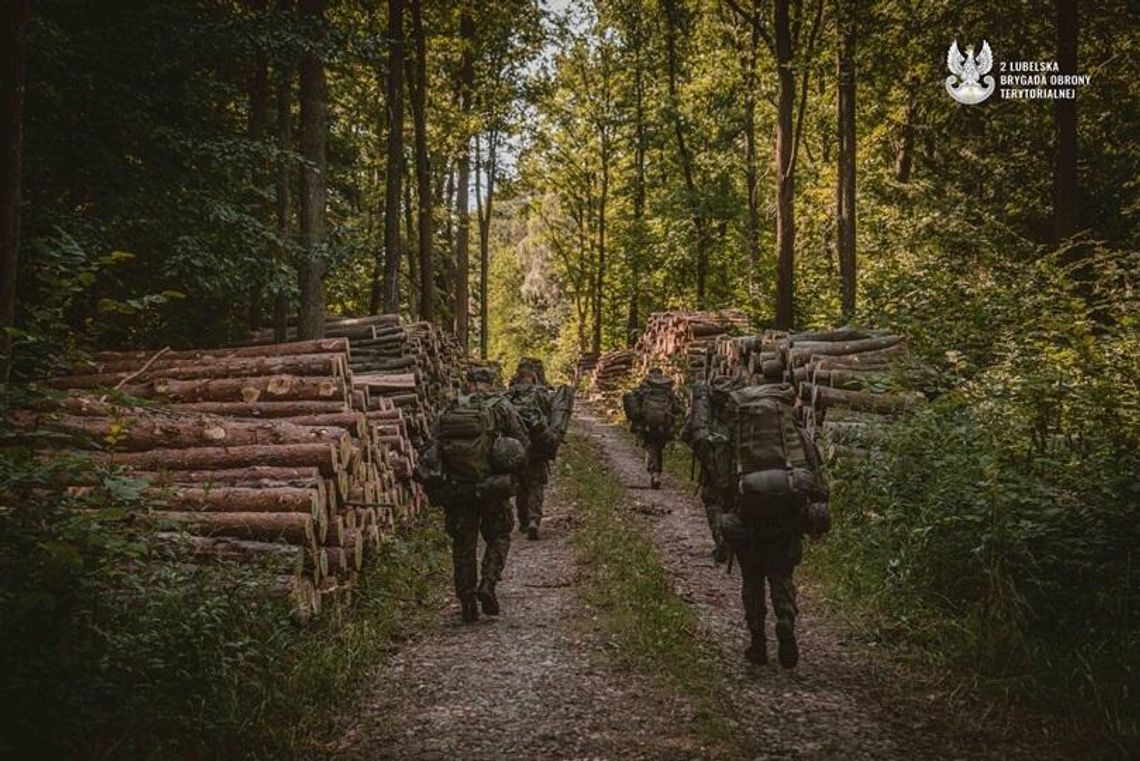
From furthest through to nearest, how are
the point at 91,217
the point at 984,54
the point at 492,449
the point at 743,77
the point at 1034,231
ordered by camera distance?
the point at 743,77, the point at 1034,231, the point at 984,54, the point at 91,217, the point at 492,449

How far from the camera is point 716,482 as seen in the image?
687cm

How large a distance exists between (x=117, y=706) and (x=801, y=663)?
4.65 m

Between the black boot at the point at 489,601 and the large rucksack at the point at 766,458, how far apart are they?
2524 mm

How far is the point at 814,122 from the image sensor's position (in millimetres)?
30828

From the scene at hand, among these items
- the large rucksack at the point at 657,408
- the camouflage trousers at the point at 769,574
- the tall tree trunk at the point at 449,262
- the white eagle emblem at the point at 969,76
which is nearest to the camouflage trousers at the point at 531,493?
the large rucksack at the point at 657,408

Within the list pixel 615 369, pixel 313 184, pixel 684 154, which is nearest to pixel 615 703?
pixel 313 184

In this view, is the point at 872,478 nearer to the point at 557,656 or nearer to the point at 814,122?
the point at 557,656

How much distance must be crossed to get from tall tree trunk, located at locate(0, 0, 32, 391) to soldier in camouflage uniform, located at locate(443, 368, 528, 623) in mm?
4133

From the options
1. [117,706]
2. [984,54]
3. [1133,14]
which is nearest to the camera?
[117,706]

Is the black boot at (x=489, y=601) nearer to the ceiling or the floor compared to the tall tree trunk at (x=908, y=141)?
nearer to the floor

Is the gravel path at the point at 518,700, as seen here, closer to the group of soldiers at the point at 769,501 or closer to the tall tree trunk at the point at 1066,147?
the group of soldiers at the point at 769,501

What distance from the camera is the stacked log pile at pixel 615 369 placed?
101 ft

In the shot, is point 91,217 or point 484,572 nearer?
point 484,572

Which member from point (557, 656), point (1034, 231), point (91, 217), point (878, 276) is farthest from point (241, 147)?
point (1034, 231)
